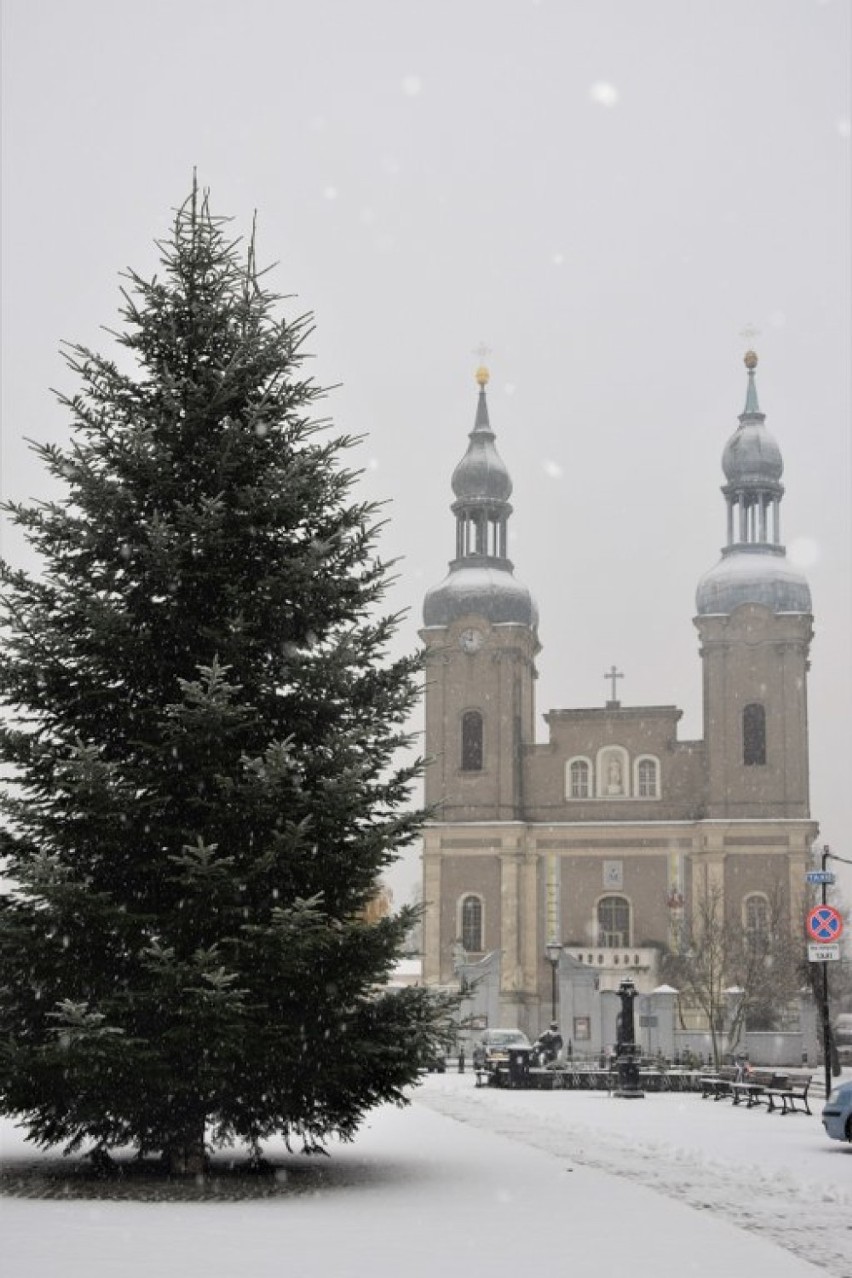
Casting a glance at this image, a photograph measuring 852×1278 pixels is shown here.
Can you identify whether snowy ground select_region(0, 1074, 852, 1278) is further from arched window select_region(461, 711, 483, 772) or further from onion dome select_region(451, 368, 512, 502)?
onion dome select_region(451, 368, 512, 502)

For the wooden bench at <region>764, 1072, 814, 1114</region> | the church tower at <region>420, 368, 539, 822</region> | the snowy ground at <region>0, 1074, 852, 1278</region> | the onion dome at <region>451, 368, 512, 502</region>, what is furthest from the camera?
the onion dome at <region>451, 368, 512, 502</region>

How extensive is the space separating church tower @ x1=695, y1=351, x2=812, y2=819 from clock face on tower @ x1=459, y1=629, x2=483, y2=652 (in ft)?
28.7

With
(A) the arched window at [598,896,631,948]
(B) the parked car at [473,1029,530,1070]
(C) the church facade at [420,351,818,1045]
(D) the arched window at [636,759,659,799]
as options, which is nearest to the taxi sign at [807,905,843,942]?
(B) the parked car at [473,1029,530,1070]

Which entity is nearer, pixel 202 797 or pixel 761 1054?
pixel 202 797

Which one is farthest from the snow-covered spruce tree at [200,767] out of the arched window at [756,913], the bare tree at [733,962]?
the arched window at [756,913]

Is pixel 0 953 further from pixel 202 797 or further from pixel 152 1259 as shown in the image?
pixel 152 1259

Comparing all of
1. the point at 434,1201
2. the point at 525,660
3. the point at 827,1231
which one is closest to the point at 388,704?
the point at 434,1201

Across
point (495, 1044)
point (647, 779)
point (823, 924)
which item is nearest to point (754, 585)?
point (647, 779)

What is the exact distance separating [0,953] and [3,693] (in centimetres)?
222

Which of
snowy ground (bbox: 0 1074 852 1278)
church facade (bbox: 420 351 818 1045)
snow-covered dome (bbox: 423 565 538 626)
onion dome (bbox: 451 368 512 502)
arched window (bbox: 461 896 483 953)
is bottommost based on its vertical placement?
snowy ground (bbox: 0 1074 852 1278)

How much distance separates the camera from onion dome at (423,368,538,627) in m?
71.0

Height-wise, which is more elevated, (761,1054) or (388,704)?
(388,704)

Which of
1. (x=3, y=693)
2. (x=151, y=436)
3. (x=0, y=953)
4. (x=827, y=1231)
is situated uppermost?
(x=151, y=436)

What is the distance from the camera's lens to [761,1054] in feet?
146
